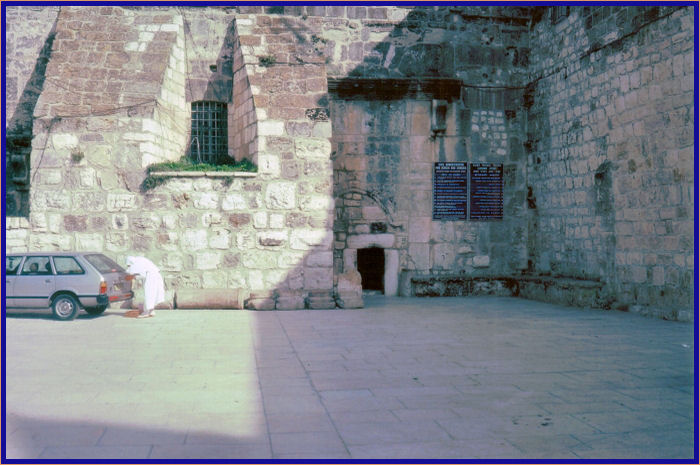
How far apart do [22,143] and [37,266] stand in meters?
4.27

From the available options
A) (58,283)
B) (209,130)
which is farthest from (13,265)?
(209,130)

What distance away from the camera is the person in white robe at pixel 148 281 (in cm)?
963

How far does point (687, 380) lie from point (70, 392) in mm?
4904

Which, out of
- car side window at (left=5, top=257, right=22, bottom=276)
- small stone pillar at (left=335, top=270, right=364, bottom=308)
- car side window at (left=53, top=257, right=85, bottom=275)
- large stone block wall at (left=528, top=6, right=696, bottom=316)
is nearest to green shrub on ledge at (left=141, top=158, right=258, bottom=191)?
car side window at (left=53, top=257, right=85, bottom=275)

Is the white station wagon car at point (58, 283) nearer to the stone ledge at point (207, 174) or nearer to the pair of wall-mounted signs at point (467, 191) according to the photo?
the stone ledge at point (207, 174)

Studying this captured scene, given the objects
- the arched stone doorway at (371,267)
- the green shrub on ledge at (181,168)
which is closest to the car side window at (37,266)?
the green shrub on ledge at (181,168)

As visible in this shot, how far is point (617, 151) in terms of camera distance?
34.6ft

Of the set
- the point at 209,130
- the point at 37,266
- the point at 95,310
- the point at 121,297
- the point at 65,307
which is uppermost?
the point at 209,130

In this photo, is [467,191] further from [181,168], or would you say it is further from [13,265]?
[13,265]

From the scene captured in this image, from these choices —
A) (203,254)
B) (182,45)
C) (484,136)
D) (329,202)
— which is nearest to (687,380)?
(329,202)

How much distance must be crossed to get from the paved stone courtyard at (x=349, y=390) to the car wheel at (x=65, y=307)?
0.30 meters

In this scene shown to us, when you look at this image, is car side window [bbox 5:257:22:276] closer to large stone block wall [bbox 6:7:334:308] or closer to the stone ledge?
large stone block wall [bbox 6:7:334:308]

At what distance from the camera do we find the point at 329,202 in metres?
11.3

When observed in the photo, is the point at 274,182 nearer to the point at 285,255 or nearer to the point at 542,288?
the point at 285,255
